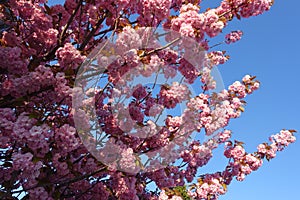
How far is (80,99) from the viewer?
505 centimetres

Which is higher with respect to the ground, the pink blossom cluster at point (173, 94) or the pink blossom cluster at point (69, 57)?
the pink blossom cluster at point (69, 57)

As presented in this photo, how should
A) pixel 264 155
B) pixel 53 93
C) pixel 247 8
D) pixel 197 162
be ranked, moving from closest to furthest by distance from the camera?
pixel 53 93 < pixel 247 8 < pixel 197 162 < pixel 264 155

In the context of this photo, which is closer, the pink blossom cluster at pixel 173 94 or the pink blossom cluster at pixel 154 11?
the pink blossom cluster at pixel 154 11

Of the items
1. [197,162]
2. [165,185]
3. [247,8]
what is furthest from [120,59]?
[197,162]

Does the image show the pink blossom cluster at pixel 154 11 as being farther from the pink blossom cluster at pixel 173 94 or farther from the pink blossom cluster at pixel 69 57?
the pink blossom cluster at pixel 69 57

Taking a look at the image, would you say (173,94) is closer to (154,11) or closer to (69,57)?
(154,11)

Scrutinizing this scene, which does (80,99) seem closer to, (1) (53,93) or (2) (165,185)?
(1) (53,93)

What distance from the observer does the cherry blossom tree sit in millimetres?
4832

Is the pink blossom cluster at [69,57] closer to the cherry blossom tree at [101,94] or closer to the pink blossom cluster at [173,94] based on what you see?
the cherry blossom tree at [101,94]

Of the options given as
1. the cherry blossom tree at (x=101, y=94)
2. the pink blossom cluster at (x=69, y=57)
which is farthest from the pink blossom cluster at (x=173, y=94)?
the pink blossom cluster at (x=69, y=57)

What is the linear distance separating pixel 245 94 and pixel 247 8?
105 inches

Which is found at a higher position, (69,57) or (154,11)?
(154,11)

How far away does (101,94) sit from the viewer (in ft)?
19.8

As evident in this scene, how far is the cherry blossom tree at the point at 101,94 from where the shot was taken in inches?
190
